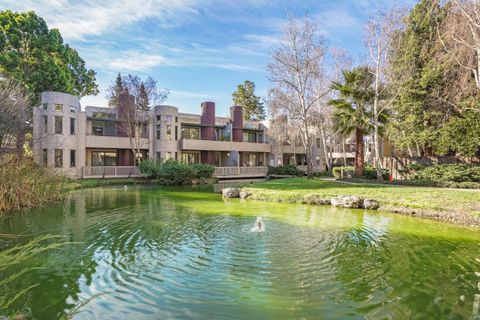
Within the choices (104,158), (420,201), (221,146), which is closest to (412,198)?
(420,201)

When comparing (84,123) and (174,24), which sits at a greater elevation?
(174,24)

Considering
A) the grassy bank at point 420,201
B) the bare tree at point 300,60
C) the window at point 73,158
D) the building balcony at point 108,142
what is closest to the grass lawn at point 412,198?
the grassy bank at point 420,201

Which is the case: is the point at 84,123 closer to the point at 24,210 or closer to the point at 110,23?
the point at 110,23

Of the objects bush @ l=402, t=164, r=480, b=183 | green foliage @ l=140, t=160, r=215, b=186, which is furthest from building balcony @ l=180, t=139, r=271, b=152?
bush @ l=402, t=164, r=480, b=183

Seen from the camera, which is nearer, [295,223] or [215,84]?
[295,223]

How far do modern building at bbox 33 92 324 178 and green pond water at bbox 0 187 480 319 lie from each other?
48.8 ft

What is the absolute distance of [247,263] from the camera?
6398mm

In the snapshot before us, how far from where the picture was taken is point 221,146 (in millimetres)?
35094

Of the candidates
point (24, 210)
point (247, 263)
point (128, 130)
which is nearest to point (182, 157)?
point (128, 130)

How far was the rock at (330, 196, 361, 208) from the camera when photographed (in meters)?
13.8

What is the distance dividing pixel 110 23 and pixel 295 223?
13.3m

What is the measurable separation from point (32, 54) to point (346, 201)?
33.0 metres

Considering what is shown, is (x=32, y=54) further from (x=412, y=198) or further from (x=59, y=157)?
(x=412, y=198)

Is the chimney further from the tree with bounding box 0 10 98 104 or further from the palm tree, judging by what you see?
the tree with bounding box 0 10 98 104
